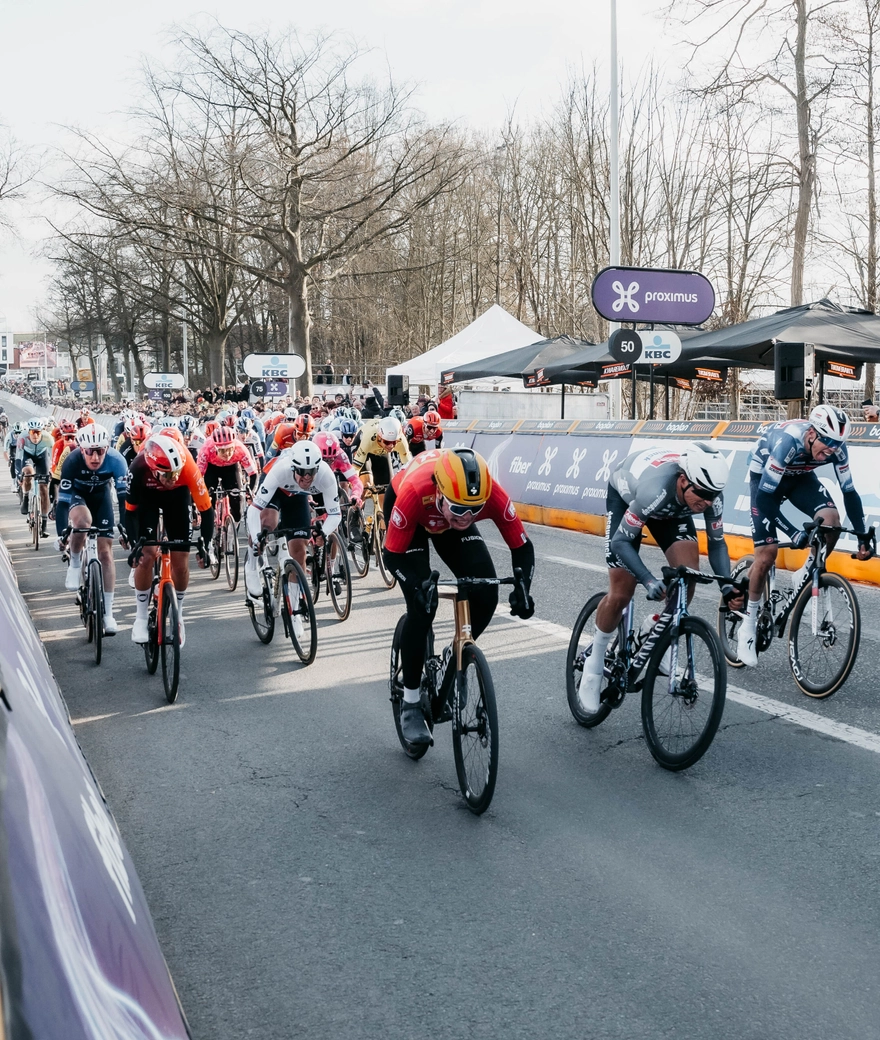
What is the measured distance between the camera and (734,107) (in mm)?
23469

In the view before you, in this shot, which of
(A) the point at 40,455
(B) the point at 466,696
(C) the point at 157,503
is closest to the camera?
(B) the point at 466,696

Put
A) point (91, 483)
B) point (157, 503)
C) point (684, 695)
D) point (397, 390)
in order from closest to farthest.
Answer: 1. point (684, 695)
2. point (157, 503)
3. point (91, 483)
4. point (397, 390)

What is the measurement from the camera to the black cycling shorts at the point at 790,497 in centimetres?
751

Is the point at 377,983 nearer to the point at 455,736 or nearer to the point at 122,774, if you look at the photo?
the point at 455,736

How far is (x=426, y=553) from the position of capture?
18.8ft

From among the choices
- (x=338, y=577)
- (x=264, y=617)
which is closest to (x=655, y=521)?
(x=264, y=617)

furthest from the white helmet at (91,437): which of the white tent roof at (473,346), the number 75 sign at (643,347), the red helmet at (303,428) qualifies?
Result: the white tent roof at (473,346)

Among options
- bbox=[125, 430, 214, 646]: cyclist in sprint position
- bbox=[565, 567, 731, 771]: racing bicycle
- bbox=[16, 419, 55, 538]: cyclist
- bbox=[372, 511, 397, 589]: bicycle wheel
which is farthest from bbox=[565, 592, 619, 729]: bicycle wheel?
bbox=[16, 419, 55, 538]: cyclist

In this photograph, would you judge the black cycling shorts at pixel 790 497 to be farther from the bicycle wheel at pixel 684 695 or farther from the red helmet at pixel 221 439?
the red helmet at pixel 221 439

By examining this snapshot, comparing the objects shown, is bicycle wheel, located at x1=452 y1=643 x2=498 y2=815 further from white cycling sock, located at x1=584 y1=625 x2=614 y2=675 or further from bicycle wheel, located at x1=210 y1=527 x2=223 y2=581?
bicycle wheel, located at x1=210 y1=527 x2=223 y2=581

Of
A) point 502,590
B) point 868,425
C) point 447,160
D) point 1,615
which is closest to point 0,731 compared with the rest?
point 1,615

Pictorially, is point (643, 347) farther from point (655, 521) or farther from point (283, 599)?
point (655, 521)

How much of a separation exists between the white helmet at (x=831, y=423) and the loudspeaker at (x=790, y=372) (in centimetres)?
683

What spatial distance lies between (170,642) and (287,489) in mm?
1857
